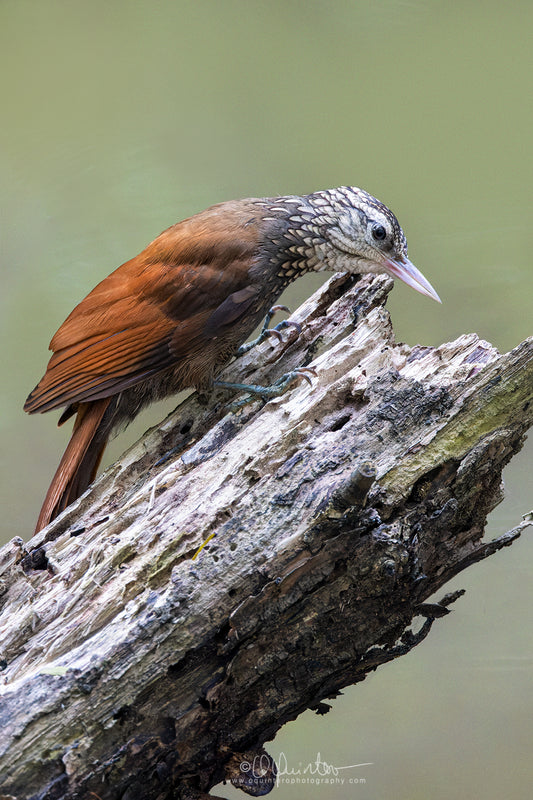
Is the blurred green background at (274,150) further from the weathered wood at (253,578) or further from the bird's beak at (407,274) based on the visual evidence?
the weathered wood at (253,578)

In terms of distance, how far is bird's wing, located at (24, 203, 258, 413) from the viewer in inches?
65.3

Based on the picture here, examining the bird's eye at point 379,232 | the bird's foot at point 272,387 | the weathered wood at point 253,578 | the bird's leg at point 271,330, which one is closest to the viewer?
the weathered wood at point 253,578

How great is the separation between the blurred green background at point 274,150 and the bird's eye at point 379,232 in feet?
2.22

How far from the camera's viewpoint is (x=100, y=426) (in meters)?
1.76

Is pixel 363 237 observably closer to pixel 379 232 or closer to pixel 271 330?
pixel 379 232

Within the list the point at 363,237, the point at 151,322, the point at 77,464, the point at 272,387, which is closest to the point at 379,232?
the point at 363,237

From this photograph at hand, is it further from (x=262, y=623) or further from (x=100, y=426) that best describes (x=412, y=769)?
(x=100, y=426)

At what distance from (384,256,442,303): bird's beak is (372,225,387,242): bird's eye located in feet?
0.19

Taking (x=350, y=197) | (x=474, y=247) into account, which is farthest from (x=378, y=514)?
(x=474, y=247)

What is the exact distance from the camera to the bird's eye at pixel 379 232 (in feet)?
5.86

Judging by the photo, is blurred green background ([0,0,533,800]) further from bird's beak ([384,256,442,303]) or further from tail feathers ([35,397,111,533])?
tail feathers ([35,397,111,533])

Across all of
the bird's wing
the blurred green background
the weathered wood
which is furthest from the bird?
the blurred green background

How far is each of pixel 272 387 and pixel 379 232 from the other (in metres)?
0.47

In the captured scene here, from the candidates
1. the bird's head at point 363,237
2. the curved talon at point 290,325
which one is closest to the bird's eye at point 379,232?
the bird's head at point 363,237
